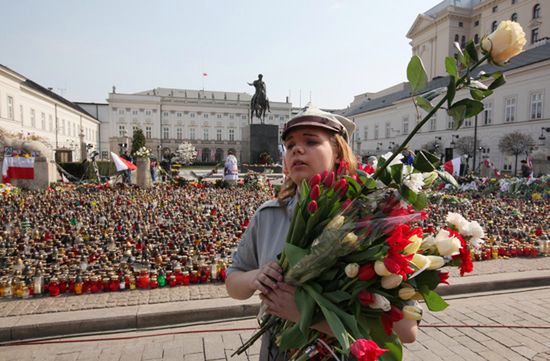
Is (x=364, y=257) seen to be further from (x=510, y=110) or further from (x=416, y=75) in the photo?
(x=510, y=110)

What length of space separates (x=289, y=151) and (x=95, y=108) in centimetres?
9913

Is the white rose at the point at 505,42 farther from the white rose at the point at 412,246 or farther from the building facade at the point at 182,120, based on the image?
the building facade at the point at 182,120

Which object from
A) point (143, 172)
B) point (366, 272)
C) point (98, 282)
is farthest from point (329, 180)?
point (143, 172)

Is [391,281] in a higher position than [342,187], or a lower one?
lower

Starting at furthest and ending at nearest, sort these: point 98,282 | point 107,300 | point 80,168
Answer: point 80,168 < point 98,282 < point 107,300

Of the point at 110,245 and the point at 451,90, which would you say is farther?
the point at 110,245

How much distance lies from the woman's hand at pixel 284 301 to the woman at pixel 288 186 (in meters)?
0.11

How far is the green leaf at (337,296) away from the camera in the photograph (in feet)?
4.21

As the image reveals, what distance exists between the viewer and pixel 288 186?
1879 millimetres

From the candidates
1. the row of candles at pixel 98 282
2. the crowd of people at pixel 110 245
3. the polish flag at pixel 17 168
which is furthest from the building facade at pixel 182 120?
the row of candles at pixel 98 282

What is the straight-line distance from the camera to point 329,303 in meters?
1.29

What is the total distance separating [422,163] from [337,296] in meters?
0.61

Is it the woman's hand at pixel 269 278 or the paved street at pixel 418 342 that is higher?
the woman's hand at pixel 269 278

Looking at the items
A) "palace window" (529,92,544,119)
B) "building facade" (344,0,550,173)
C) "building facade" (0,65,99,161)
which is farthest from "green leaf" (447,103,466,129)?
"palace window" (529,92,544,119)
